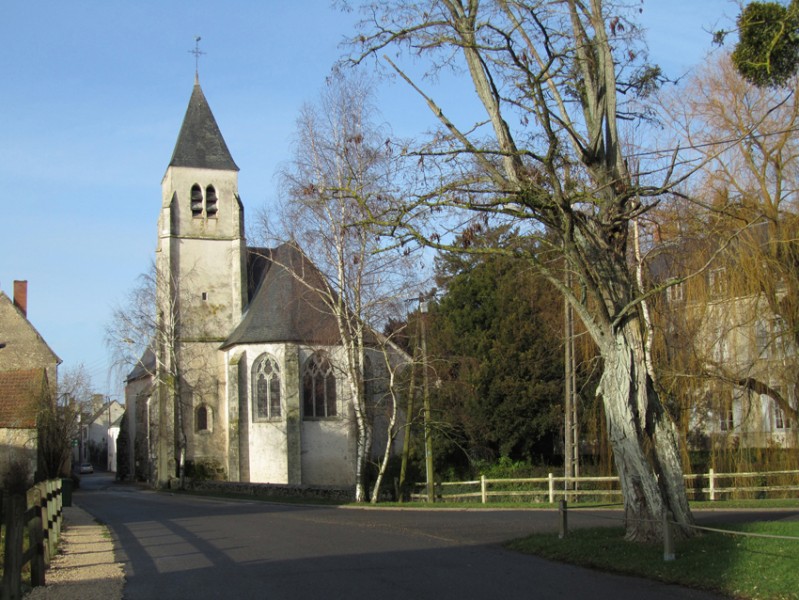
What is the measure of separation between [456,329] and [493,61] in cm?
2260

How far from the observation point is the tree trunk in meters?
12.1

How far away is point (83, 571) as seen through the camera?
12.3m

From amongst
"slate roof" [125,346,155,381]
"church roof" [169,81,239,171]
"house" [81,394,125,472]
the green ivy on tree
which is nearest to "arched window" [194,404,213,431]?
"slate roof" [125,346,155,381]

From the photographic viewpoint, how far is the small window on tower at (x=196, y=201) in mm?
46519

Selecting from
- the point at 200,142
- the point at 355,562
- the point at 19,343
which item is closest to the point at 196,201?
the point at 200,142

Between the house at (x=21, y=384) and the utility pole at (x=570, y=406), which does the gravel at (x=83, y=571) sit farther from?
the utility pole at (x=570, y=406)

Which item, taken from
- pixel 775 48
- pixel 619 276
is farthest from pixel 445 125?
pixel 775 48

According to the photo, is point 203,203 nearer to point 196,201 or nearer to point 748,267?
point 196,201

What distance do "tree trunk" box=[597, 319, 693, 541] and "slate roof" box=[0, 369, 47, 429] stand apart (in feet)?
88.5

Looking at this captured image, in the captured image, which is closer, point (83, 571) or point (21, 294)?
point (83, 571)

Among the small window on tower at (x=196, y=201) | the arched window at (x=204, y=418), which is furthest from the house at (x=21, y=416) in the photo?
the small window on tower at (x=196, y=201)

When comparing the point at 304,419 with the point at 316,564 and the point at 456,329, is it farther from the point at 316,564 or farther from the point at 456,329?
the point at 316,564

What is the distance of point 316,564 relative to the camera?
12.0 m

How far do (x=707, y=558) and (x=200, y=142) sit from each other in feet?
137
